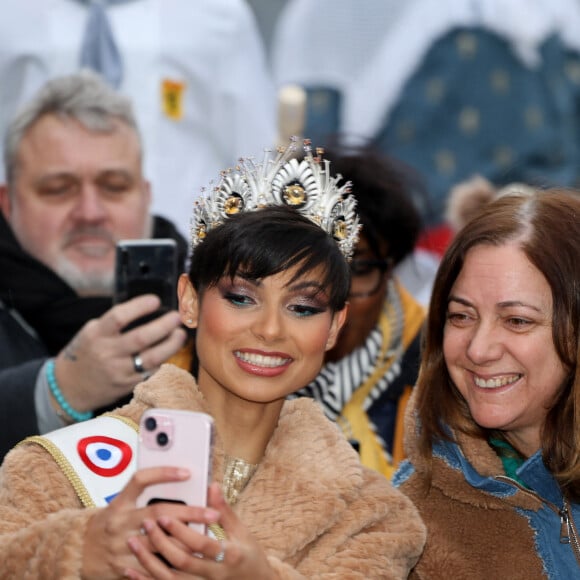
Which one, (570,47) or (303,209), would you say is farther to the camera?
(570,47)

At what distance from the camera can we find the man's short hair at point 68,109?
12.8ft

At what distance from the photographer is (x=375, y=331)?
3.88 m

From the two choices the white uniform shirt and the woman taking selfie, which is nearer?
the woman taking selfie

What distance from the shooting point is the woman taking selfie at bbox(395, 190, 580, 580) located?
8.88 feet

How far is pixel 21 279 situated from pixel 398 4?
3.63 m

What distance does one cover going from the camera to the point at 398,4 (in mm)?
6695

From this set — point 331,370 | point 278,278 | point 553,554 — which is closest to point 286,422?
point 278,278

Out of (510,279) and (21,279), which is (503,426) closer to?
(510,279)

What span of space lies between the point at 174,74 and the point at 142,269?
2.19 m

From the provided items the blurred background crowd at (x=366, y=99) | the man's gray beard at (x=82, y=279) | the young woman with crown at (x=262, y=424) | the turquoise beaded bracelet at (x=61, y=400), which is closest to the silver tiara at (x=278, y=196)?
the young woman with crown at (x=262, y=424)

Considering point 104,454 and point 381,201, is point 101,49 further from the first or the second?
point 104,454

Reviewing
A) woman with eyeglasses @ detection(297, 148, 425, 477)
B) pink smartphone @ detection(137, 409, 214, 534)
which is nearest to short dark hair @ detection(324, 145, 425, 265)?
woman with eyeglasses @ detection(297, 148, 425, 477)

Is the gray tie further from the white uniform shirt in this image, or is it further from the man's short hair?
the man's short hair

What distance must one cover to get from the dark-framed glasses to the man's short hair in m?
0.90
